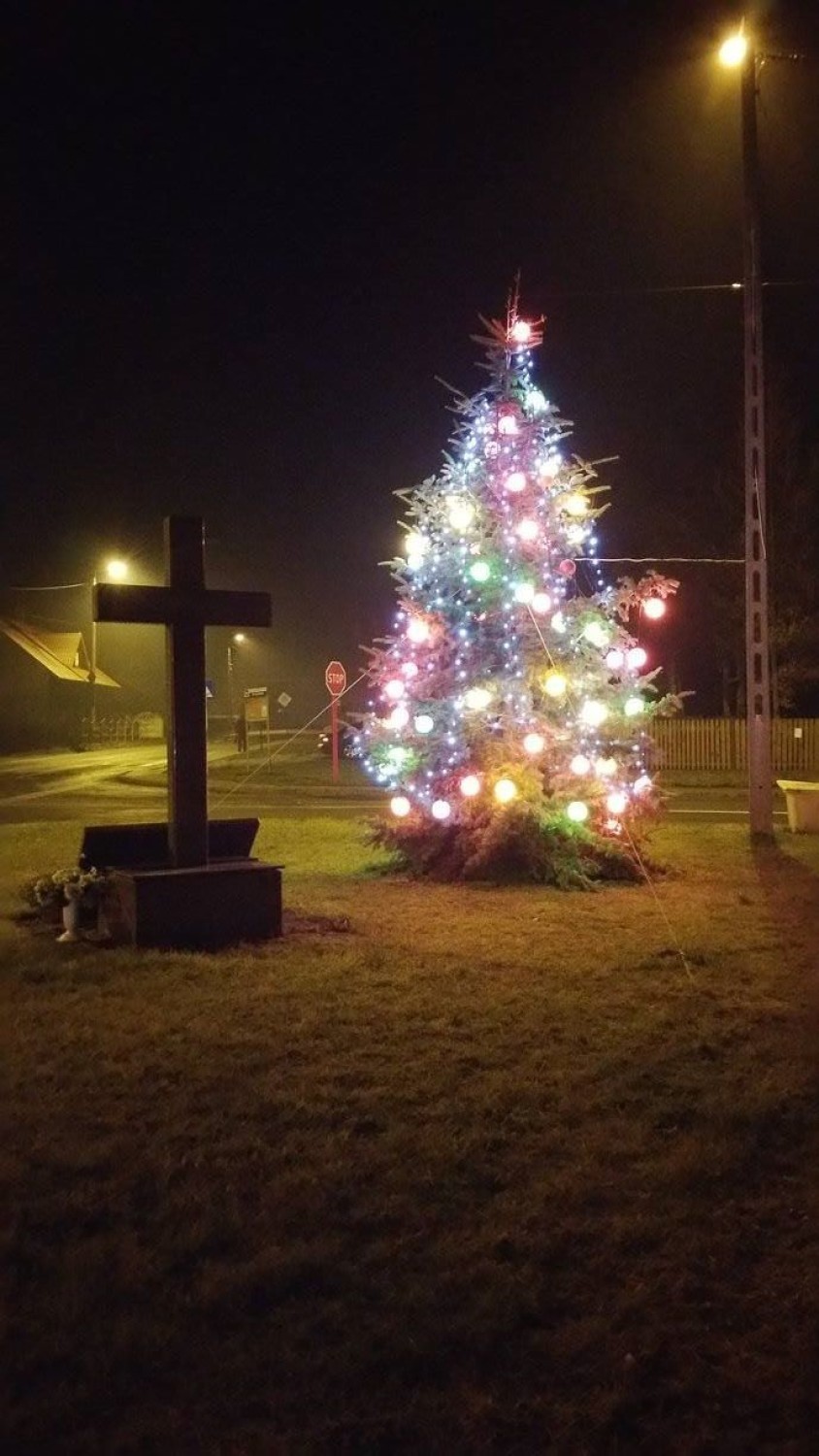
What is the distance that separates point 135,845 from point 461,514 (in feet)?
16.3

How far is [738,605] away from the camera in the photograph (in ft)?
103

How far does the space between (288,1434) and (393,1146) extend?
2016 millimetres

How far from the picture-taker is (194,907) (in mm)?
9430

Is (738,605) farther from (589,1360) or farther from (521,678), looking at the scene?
(589,1360)

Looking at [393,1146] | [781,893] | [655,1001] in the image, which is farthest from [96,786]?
[393,1146]

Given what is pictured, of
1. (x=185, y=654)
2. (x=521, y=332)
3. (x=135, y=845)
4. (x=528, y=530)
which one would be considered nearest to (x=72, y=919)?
(x=135, y=845)

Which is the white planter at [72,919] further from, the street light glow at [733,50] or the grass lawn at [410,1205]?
the street light glow at [733,50]

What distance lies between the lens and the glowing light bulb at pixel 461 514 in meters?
13.0

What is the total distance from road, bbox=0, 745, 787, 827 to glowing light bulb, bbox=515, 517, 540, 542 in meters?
3.62

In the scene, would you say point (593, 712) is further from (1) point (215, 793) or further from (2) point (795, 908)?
(1) point (215, 793)

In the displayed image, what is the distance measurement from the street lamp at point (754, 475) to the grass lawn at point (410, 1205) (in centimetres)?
803

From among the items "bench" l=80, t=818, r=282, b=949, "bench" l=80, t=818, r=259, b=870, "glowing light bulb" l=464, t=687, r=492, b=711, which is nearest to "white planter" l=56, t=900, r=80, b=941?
"bench" l=80, t=818, r=282, b=949

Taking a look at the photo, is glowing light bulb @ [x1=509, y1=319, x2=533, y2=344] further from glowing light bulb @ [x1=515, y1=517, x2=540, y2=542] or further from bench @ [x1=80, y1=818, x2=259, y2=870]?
bench @ [x1=80, y1=818, x2=259, y2=870]

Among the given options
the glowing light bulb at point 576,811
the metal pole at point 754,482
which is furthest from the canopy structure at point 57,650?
the glowing light bulb at point 576,811
